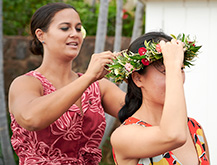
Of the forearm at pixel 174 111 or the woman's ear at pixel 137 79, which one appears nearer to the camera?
the forearm at pixel 174 111

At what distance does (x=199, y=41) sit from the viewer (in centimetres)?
423

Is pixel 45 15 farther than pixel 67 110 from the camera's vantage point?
Yes

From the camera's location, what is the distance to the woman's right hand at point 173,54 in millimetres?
1802

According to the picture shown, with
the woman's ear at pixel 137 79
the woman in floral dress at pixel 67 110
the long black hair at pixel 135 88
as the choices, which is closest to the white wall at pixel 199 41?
the woman in floral dress at pixel 67 110

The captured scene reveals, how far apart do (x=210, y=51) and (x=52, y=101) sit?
2.40m

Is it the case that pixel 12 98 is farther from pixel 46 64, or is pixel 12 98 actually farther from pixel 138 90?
pixel 138 90

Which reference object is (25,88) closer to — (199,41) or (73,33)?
(73,33)

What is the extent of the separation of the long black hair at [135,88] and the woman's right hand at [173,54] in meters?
0.22

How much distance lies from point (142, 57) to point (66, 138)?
1042 mm

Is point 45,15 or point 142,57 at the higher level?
point 45,15

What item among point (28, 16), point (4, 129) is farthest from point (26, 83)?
point (28, 16)

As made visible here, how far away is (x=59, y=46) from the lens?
277 centimetres

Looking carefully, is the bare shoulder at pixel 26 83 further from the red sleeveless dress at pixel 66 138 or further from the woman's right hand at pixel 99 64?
the woman's right hand at pixel 99 64

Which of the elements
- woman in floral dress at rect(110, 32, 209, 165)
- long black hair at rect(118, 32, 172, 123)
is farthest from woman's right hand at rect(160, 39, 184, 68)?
long black hair at rect(118, 32, 172, 123)
